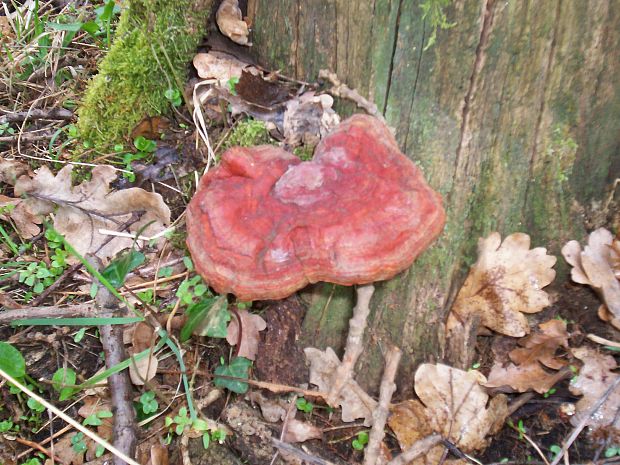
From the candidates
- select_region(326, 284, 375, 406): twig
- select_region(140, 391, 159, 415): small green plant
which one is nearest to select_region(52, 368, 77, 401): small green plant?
select_region(140, 391, 159, 415): small green plant

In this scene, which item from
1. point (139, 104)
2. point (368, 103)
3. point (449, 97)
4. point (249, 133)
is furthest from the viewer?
point (139, 104)

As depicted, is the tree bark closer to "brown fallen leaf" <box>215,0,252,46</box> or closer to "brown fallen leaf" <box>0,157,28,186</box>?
"brown fallen leaf" <box>215,0,252,46</box>

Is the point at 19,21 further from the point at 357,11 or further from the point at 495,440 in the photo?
the point at 495,440

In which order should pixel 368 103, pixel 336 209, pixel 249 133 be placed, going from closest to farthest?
1. pixel 336 209
2. pixel 368 103
3. pixel 249 133

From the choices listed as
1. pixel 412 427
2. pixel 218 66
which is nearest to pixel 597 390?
pixel 412 427

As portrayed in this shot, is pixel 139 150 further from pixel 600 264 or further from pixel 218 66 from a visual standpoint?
pixel 600 264

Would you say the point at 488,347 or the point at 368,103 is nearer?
the point at 368,103

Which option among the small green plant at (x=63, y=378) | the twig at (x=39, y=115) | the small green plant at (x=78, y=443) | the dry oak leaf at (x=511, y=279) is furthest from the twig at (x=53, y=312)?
the dry oak leaf at (x=511, y=279)

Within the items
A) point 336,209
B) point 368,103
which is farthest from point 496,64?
point 336,209
